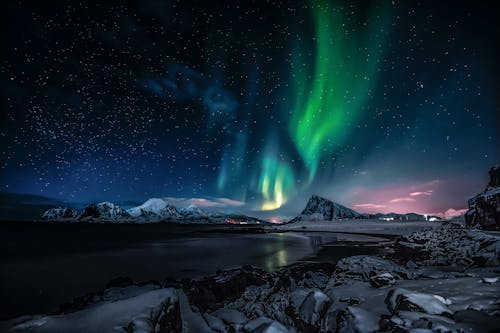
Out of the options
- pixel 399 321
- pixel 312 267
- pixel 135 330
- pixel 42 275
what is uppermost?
pixel 399 321

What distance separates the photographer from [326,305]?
6.24 metres

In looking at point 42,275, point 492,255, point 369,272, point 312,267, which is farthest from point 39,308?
point 492,255

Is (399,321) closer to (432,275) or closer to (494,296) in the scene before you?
(494,296)

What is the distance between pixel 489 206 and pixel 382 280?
2551 cm

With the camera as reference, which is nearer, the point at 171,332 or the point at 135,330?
the point at 135,330

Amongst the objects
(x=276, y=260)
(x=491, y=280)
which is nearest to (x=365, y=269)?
(x=491, y=280)

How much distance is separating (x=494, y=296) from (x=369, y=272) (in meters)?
4.02

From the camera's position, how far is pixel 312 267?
45.9ft

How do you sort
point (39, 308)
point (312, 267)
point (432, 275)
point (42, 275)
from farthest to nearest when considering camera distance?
point (42, 275)
point (312, 267)
point (39, 308)
point (432, 275)

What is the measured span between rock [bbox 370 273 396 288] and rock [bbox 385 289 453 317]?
2194 mm

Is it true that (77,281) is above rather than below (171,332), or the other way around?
below

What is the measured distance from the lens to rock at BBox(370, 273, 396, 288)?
7.14 meters

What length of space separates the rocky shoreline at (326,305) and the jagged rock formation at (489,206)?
17263 mm

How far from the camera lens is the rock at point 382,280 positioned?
7145 millimetres
